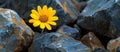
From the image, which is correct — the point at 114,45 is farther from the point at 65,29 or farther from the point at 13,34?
the point at 13,34

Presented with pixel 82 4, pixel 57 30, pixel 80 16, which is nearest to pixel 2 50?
pixel 57 30

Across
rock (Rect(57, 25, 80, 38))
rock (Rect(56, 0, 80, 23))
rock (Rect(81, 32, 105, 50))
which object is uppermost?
rock (Rect(56, 0, 80, 23))

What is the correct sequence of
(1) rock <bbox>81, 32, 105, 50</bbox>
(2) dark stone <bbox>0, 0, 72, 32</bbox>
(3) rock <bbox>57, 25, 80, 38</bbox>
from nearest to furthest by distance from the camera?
(1) rock <bbox>81, 32, 105, 50</bbox> < (3) rock <bbox>57, 25, 80, 38</bbox> < (2) dark stone <bbox>0, 0, 72, 32</bbox>

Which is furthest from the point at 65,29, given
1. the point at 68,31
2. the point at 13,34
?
the point at 13,34

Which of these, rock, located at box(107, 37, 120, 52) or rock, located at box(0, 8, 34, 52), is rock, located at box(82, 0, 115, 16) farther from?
rock, located at box(0, 8, 34, 52)

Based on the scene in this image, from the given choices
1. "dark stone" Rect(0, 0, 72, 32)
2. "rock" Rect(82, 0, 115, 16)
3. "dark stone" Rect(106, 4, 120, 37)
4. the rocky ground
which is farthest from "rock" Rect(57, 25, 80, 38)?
"dark stone" Rect(106, 4, 120, 37)

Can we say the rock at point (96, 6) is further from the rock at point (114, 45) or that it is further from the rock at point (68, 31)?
the rock at point (114, 45)

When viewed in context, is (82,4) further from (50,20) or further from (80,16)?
(50,20)
